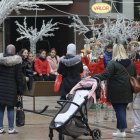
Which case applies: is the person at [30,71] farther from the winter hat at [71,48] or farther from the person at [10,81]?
the person at [10,81]

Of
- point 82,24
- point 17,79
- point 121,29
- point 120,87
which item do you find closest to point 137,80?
point 120,87

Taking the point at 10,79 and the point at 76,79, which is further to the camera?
the point at 76,79

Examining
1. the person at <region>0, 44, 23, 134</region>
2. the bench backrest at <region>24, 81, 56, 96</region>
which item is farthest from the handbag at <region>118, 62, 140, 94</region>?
the bench backrest at <region>24, 81, 56, 96</region>

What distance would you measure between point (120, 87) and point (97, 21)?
2407 centimetres

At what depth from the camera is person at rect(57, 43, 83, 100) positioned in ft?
41.9

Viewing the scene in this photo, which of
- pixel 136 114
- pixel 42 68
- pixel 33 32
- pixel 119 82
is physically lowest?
pixel 136 114

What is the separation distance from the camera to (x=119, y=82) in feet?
37.3

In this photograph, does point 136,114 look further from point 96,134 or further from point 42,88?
point 42,88

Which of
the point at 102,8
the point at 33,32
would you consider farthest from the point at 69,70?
the point at 33,32

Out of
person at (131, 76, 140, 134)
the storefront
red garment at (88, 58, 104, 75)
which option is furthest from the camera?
the storefront

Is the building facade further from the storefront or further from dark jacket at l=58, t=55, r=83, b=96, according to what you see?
dark jacket at l=58, t=55, r=83, b=96

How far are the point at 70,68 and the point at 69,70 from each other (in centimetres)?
5

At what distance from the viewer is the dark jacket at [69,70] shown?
12773mm

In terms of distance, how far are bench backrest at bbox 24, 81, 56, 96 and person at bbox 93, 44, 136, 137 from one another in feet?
16.6
